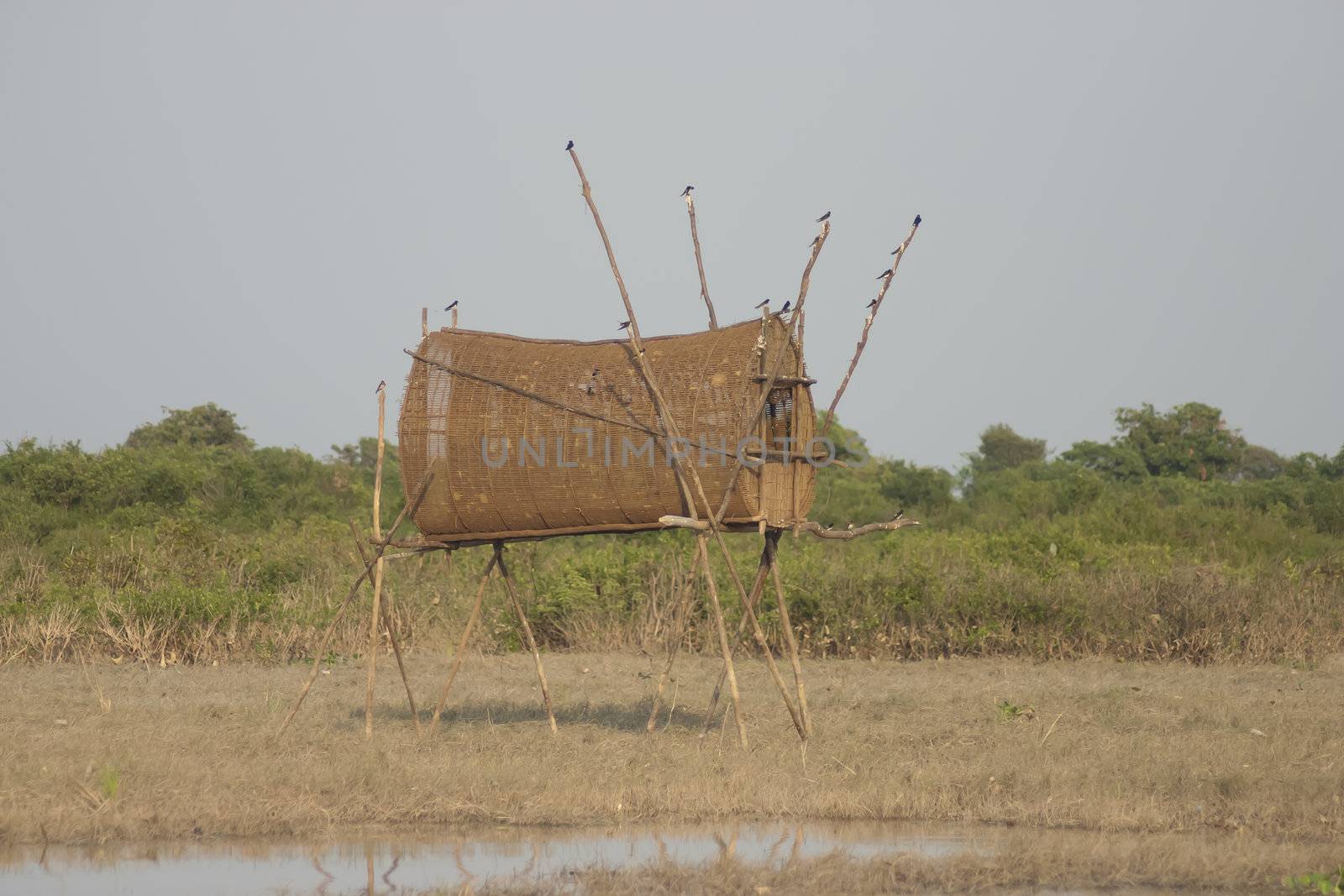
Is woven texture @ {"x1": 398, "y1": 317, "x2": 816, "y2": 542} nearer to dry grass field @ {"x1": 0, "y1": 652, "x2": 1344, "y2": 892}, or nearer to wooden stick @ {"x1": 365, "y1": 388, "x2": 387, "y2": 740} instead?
wooden stick @ {"x1": 365, "y1": 388, "x2": 387, "y2": 740}

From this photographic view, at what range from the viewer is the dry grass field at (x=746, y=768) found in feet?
20.8

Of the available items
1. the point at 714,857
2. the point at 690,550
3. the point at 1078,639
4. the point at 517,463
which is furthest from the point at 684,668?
the point at 714,857

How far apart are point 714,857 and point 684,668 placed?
6.84 metres

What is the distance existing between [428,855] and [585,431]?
303cm

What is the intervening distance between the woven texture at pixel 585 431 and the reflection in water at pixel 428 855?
7.47 feet

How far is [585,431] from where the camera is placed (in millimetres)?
8523

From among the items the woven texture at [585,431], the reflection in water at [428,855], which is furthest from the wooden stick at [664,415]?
the reflection in water at [428,855]

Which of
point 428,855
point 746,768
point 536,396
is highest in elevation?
point 536,396

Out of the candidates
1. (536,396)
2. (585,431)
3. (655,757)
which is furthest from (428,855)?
(536,396)

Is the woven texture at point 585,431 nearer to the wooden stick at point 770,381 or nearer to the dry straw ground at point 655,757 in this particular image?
the wooden stick at point 770,381

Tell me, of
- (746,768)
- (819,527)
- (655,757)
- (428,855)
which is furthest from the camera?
(819,527)

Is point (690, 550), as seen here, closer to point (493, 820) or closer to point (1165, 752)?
point (1165, 752)

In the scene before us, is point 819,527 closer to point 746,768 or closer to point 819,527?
point 819,527

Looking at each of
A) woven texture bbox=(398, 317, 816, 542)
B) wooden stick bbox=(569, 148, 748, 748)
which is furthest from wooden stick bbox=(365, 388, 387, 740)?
wooden stick bbox=(569, 148, 748, 748)
